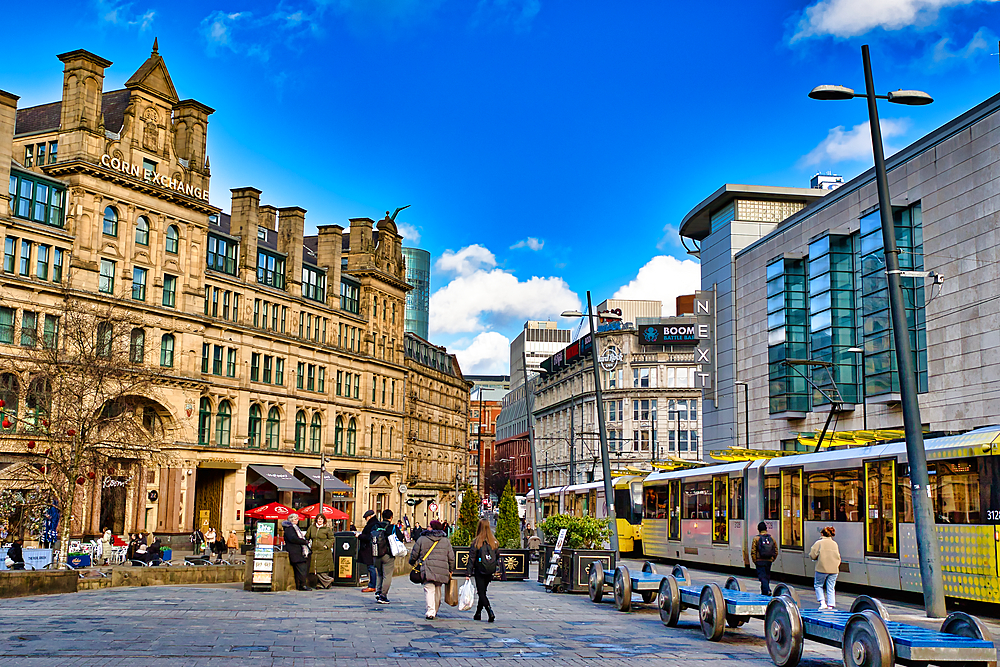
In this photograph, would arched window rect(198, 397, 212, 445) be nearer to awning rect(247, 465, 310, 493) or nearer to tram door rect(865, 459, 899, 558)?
awning rect(247, 465, 310, 493)

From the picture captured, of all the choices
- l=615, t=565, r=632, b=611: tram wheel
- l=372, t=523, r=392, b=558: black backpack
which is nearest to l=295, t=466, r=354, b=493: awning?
l=372, t=523, r=392, b=558: black backpack

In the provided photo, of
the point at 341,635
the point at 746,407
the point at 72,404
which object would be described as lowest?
the point at 341,635

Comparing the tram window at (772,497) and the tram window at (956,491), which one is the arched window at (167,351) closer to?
the tram window at (772,497)

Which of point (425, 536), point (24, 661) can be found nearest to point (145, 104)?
point (425, 536)

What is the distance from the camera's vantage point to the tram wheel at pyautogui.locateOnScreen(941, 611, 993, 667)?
10.2 metres

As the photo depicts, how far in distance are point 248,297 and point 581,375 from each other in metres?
66.1

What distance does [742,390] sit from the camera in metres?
64.9

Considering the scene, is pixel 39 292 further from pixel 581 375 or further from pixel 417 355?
pixel 581 375

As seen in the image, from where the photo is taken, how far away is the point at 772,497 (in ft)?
89.8

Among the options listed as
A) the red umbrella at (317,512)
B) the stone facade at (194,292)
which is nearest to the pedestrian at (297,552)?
the stone facade at (194,292)

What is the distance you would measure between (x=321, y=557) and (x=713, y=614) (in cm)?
1209

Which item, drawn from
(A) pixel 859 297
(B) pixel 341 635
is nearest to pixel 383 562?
(B) pixel 341 635

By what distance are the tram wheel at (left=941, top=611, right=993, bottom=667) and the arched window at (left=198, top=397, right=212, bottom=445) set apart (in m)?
51.9

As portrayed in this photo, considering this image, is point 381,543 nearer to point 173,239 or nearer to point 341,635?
point 341,635
